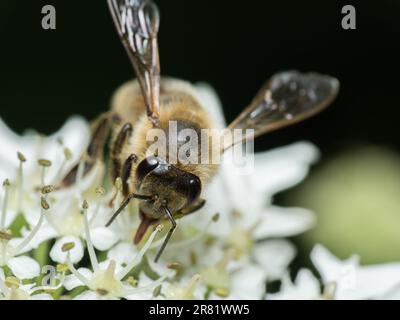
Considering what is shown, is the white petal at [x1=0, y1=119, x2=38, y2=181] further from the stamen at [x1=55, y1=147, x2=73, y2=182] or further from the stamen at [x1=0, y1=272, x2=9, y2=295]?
the stamen at [x1=0, y1=272, x2=9, y2=295]

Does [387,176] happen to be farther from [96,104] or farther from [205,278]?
[96,104]

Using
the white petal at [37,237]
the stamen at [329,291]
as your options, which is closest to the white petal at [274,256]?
the stamen at [329,291]

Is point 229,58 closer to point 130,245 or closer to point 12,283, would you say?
point 130,245

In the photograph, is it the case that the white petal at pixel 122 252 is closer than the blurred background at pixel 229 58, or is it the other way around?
the white petal at pixel 122 252

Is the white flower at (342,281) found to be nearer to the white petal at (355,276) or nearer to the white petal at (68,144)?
the white petal at (355,276)

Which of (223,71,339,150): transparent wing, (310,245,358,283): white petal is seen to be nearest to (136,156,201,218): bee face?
(223,71,339,150): transparent wing

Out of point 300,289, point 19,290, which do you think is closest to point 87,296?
point 19,290
